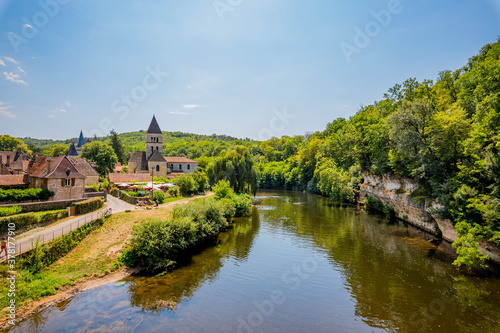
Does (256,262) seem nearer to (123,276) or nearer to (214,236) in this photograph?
(214,236)

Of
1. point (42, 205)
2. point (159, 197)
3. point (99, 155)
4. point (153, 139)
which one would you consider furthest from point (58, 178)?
point (153, 139)

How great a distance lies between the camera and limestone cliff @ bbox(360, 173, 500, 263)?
2371 centimetres

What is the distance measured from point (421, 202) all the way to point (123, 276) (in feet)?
91.5

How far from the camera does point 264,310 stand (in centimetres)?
1402

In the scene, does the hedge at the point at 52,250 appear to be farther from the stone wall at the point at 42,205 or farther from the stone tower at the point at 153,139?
the stone tower at the point at 153,139

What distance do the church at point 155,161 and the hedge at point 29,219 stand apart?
1370 inches

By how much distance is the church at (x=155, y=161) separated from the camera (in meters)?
61.0

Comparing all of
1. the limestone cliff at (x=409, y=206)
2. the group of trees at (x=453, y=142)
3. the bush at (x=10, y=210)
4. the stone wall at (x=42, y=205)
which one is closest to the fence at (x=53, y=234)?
the stone wall at (x=42, y=205)

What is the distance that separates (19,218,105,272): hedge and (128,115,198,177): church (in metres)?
38.2

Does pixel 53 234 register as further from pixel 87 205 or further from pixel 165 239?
pixel 87 205

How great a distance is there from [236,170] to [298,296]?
30628mm

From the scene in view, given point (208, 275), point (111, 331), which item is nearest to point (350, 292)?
point (208, 275)

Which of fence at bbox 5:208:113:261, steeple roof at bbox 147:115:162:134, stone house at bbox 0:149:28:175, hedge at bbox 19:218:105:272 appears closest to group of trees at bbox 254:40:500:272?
hedge at bbox 19:218:105:272

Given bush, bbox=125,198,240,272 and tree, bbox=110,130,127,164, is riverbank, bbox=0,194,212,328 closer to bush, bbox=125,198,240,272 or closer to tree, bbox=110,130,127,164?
bush, bbox=125,198,240,272
